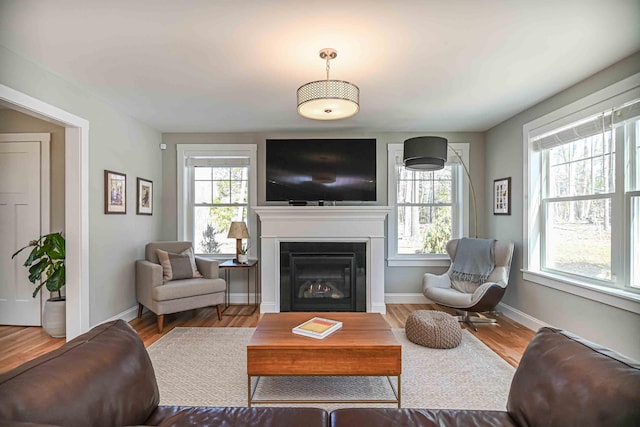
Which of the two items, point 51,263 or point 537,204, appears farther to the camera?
point 537,204

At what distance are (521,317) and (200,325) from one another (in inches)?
145

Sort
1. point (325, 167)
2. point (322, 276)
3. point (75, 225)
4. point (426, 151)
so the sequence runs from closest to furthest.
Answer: point (75, 225) → point (426, 151) → point (322, 276) → point (325, 167)

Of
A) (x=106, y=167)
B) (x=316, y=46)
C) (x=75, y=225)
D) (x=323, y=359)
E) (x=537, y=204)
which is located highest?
(x=316, y=46)

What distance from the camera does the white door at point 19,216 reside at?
356cm

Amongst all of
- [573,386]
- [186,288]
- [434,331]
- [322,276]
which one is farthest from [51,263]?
[573,386]

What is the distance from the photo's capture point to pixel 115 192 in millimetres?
3604

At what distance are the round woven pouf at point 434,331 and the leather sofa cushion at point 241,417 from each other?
1980 millimetres

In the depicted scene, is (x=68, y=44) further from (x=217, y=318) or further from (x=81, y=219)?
(x=217, y=318)

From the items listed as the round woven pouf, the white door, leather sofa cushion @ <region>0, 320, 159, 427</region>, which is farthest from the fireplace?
leather sofa cushion @ <region>0, 320, 159, 427</region>

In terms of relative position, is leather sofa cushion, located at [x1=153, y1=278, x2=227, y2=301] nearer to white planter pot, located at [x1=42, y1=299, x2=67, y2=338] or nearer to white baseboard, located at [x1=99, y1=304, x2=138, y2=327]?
white baseboard, located at [x1=99, y1=304, x2=138, y2=327]

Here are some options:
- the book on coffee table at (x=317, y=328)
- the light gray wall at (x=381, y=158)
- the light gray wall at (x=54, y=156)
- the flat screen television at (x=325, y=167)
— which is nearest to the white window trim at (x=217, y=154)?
the light gray wall at (x=381, y=158)

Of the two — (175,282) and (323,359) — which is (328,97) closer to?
(323,359)

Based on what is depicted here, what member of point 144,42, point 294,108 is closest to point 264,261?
point 294,108

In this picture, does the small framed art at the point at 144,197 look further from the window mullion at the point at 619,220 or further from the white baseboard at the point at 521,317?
the window mullion at the point at 619,220
